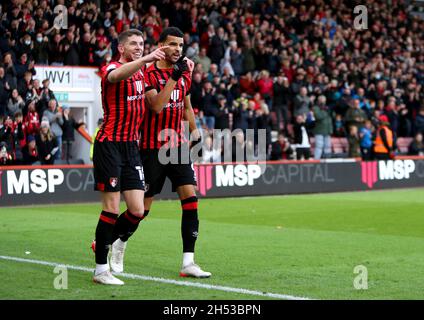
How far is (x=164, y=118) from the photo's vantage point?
8.44m

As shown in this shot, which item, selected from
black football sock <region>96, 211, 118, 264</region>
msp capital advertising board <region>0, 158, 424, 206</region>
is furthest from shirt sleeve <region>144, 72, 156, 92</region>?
msp capital advertising board <region>0, 158, 424, 206</region>

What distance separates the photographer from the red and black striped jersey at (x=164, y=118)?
27.6 feet

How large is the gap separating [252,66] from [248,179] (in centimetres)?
633

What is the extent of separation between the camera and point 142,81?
8.06 m

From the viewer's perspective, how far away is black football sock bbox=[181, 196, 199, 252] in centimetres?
833

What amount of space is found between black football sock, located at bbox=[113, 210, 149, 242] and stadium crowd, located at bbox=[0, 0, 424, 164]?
35.8 ft

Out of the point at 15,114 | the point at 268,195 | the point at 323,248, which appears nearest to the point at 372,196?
the point at 268,195

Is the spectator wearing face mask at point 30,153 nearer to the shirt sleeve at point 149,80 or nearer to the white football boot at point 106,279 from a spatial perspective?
the shirt sleeve at point 149,80

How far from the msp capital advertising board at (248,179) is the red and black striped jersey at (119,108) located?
34.3ft

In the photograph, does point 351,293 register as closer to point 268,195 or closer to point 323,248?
point 323,248
